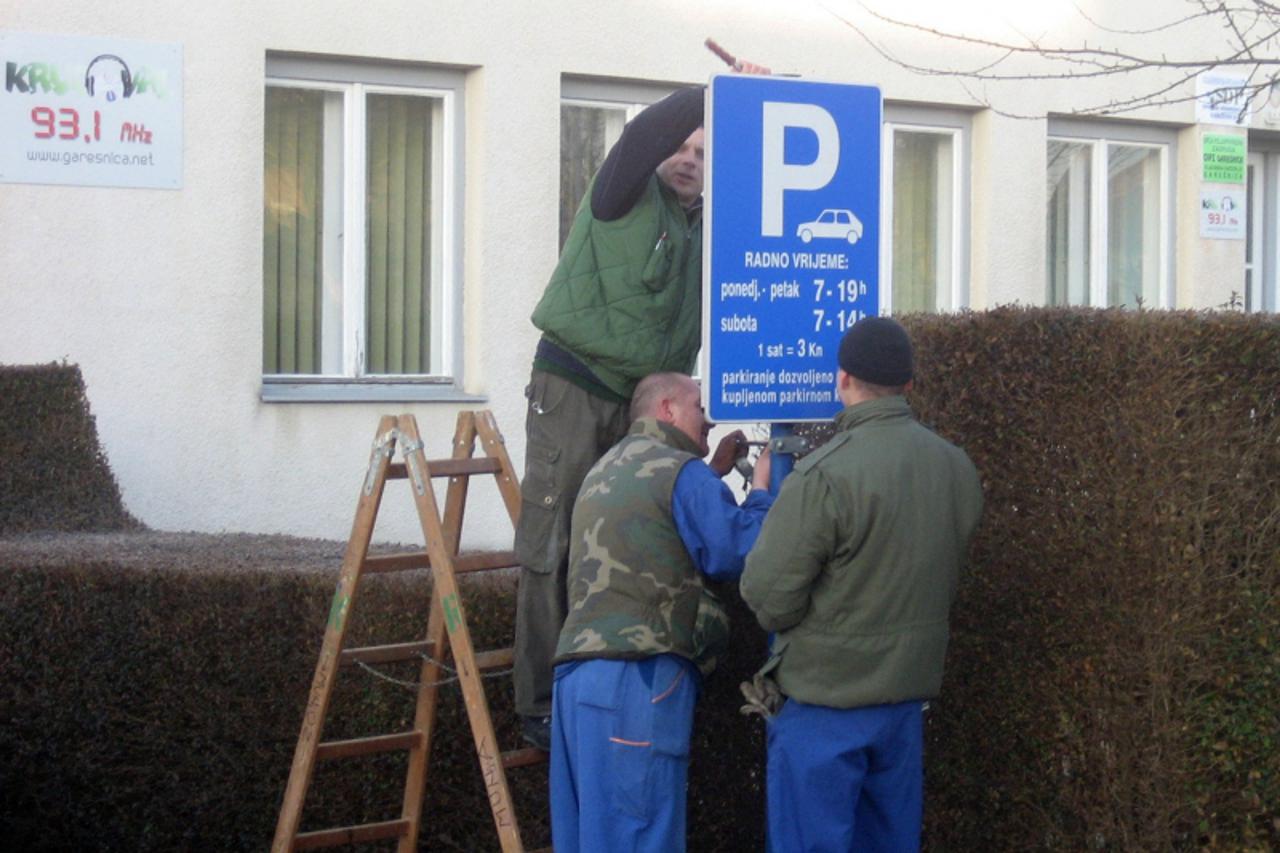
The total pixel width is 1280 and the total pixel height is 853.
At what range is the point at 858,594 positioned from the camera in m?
3.93

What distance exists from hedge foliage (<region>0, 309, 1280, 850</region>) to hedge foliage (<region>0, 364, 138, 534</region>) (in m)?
1.69

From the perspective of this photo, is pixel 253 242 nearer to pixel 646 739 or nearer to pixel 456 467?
pixel 456 467

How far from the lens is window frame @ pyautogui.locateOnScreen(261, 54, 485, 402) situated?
912 centimetres

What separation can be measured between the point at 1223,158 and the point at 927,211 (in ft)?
6.49

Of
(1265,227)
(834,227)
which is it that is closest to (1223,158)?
(1265,227)

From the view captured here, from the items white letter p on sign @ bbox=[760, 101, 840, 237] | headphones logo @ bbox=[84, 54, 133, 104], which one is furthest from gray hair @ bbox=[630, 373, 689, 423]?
headphones logo @ bbox=[84, 54, 133, 104]

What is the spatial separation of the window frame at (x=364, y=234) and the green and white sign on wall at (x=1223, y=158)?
188 inches

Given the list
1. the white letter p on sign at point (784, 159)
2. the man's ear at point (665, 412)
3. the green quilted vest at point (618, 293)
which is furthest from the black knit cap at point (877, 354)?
the green quilted vest at point (618, 293)

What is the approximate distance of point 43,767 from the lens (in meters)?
5.63

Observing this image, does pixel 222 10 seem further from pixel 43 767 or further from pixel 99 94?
pixel 43 767

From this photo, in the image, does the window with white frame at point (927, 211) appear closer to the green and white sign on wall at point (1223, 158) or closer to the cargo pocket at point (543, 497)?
the green and white sign on wall at point (1223, 158)

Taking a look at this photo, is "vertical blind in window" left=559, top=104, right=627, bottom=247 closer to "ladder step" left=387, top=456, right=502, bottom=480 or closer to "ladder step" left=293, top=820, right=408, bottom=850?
"ladder step" left=387, top=456, right=502, bottom=480

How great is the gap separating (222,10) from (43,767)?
14.3 ft

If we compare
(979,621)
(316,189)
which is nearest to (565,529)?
(979,621)
